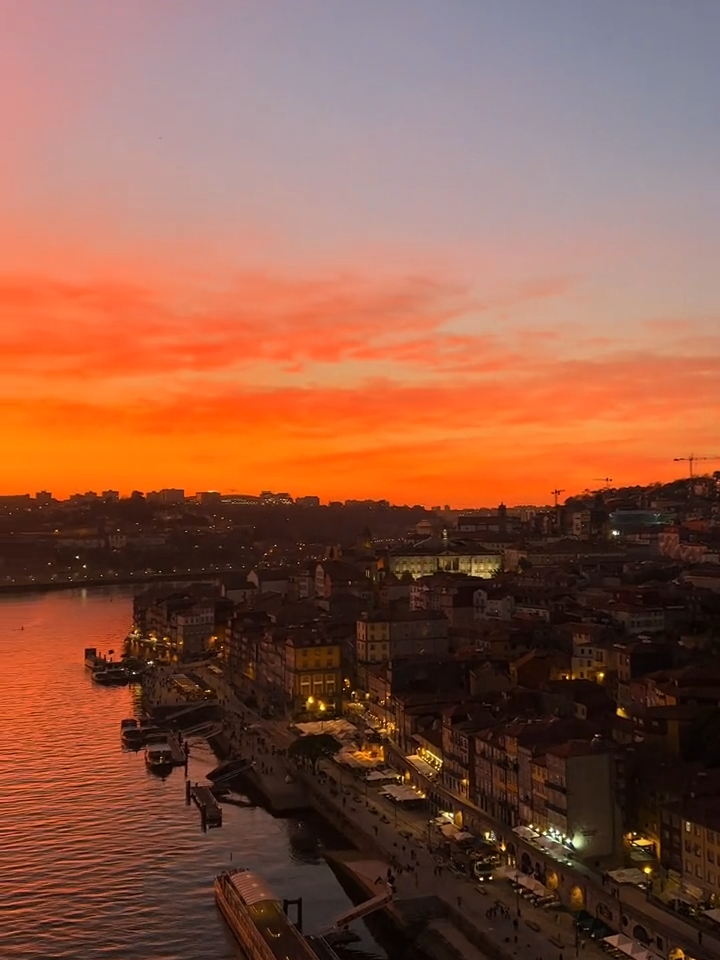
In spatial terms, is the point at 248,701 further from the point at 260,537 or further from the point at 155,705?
the point at 260,537

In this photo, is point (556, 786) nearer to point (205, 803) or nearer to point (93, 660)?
point (205, 803)

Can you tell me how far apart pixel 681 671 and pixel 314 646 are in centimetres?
1269

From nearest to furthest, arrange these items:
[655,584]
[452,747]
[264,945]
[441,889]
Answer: [264,945] → [441,889] → [452,747] → [655,584]

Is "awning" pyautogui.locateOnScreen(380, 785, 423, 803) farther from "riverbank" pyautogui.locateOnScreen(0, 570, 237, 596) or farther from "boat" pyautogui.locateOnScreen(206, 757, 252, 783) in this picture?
"riverbank" pyautogui.locateOnScreen(0, 570, 237, 596)

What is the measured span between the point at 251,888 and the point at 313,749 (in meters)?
9.05

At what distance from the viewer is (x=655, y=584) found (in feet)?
120

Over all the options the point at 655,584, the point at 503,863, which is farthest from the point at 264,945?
the point at 655,584

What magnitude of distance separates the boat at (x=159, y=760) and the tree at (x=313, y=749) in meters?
3.07

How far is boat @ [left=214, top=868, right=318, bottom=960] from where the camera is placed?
1489 centimetres

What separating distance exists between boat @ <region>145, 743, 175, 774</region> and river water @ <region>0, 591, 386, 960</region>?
42 cm

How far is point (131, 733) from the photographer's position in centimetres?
2942

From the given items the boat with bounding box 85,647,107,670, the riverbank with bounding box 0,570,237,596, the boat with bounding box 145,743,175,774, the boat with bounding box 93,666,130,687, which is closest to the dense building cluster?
the boat with bounding box 85,647,107,670

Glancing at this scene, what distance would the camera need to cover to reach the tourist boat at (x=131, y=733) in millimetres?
29000

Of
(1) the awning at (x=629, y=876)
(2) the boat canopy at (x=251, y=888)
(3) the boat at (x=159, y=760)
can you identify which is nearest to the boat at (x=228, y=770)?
(3) the boat at (x=159, y=760)
